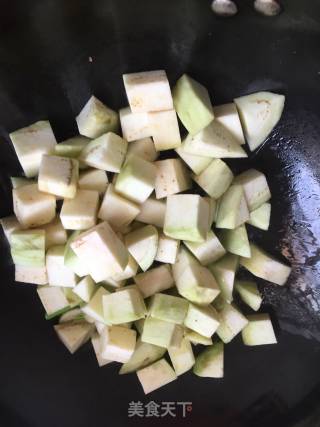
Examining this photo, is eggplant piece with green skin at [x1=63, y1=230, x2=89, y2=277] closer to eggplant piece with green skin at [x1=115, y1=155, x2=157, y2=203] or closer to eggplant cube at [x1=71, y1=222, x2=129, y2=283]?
eggplant cube at [x1=71, y1=222, x2=129, y2=283]

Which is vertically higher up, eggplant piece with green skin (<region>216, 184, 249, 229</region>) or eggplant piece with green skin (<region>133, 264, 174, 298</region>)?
eggplant piece with green skin (<region>216, 184, 249, 229</region>)

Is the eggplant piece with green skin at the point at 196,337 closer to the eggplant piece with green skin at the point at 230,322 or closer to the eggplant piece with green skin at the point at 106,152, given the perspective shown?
the eggplant piece with green skin at the point at 230,322

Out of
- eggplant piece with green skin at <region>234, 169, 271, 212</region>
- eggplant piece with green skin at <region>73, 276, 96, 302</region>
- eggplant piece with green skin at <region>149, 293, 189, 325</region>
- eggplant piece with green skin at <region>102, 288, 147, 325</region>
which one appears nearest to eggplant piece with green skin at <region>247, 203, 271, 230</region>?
eggplant piece with green skin at <region>234, 169, 271, 212</region>

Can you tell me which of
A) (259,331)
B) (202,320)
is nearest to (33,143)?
(202,320)

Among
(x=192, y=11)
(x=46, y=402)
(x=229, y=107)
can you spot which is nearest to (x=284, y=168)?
(x=229, y=107)

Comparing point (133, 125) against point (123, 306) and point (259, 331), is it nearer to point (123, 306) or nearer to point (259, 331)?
point (123, 306)

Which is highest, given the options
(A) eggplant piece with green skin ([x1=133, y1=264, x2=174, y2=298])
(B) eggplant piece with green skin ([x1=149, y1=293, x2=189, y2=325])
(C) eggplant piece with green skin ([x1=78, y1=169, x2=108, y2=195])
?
(C) eggplant piece with green skin ([x1=78, y1=169, x2=108, y2=195])
